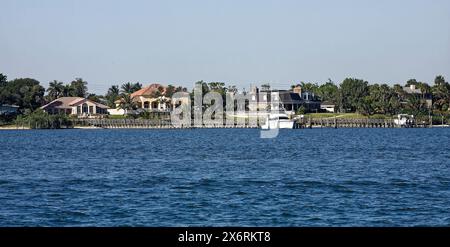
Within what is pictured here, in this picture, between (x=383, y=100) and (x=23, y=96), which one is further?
(x=23, y=96)

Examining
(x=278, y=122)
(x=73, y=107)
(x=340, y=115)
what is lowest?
(x=278, y=122)

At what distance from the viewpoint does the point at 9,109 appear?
187 meters

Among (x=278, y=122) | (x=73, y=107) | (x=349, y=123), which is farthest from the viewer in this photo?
(x=73, y=107)

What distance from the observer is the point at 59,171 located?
45.8 m

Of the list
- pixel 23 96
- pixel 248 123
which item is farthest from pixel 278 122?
pixel 23 96

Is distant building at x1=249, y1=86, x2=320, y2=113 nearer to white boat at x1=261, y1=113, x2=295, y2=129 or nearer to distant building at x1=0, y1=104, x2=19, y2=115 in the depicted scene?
white boat at x1=261, y1=113, x2=295, y2=129

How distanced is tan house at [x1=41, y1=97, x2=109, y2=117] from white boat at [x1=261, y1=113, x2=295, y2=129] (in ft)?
176

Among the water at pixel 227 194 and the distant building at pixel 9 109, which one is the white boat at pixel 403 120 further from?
the water at pixel 227 194

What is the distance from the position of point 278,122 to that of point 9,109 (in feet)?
231

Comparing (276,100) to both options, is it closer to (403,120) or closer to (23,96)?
(403,120)

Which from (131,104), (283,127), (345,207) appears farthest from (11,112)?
(345,207)

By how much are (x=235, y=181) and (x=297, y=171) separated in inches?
306

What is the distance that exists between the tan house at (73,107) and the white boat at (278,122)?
53.6 m
